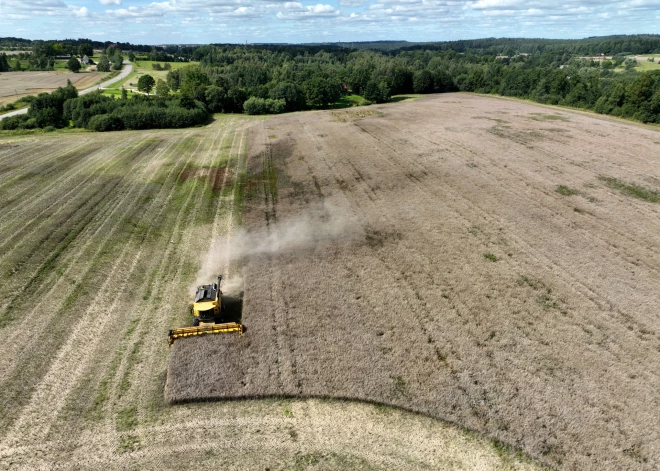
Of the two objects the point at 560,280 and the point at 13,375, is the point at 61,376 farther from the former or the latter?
the point at 560,280

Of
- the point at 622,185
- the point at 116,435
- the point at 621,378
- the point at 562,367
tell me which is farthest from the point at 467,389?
the point at 622,185

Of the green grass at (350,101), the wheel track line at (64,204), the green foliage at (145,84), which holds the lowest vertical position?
the wheel track line at (64,204)

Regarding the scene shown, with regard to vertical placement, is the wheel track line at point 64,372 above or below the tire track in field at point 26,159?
below

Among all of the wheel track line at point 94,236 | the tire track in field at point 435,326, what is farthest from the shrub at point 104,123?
the tire track in field at point 435,326

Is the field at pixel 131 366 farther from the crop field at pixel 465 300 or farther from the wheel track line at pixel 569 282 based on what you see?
the wheel track line at pixel 569 282

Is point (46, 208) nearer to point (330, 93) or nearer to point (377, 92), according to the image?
point (330, 93)

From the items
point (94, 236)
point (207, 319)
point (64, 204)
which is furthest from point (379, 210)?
point (64, 204)

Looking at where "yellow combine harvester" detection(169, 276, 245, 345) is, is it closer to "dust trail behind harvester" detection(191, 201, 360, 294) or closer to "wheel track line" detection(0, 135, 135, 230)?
"dust trail behind harvester" detection(191, 201, 360, 294)
